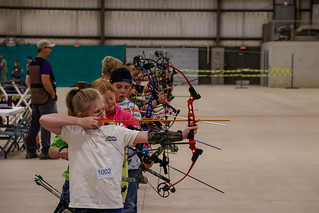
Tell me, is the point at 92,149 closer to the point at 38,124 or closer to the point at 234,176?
the point at 234,176

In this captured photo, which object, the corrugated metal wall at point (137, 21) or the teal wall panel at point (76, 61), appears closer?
the teal wall panel at point (76, 61)

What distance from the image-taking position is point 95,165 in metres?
2.66

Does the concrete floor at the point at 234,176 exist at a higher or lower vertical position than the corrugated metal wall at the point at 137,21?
lower

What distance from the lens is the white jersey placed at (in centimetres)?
265

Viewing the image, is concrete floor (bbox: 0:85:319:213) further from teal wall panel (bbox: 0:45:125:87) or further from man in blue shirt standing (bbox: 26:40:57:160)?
teal wall panel (bbox: 0:45:125:87)

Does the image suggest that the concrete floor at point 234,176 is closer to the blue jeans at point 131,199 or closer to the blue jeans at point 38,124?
the blue jeans at point 38,124

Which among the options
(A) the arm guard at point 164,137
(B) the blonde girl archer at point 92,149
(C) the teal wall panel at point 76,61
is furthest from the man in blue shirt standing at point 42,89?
(C) the teal wall panel at point 76,61

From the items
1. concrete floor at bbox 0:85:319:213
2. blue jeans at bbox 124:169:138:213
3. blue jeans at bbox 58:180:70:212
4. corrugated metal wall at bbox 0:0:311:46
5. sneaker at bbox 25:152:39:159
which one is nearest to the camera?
blue jeans at bbox 58:180:70:212

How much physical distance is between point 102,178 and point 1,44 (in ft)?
94.0

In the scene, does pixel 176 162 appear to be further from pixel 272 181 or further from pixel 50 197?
pixel 50 197

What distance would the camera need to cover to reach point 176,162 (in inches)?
293

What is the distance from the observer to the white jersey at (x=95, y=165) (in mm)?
2646

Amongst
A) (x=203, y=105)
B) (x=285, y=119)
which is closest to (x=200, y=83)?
(x=203, y=105)

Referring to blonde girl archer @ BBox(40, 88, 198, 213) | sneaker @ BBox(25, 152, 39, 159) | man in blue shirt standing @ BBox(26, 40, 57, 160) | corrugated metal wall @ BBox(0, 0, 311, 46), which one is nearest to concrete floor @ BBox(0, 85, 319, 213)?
sneaker @ BBox(25, 152, 39, 159)
